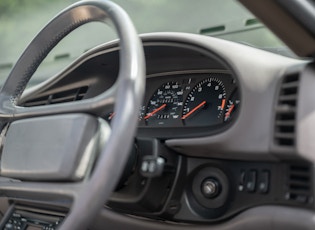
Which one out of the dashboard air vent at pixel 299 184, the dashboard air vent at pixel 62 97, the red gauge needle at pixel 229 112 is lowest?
the dashboard air vent at pixel 299 184

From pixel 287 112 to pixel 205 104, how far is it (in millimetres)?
435

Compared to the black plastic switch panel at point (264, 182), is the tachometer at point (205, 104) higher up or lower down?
higher up

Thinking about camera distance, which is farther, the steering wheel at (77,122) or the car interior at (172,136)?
the car interior at (172,136)

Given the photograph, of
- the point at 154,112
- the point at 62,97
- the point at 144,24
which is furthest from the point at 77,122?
the point at 144,24

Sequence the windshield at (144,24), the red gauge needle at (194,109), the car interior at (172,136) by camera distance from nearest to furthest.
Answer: the car interior at (172,136)
the red gauge needle at (194,109)
the windshield at (144,24)

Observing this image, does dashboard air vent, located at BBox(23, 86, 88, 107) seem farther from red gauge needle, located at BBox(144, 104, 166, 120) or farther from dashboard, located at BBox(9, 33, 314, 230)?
red gauge needle, located at BBox(144, 104, 166, 120)

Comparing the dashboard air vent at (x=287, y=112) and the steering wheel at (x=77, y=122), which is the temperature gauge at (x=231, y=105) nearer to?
the dashboard air vent at (x=287, y=112)

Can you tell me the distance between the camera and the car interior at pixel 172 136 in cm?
113

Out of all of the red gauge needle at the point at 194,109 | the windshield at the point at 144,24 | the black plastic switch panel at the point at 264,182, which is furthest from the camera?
the windshield at the point at 144,24

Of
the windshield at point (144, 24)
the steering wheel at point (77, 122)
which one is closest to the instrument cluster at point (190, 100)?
the windshield at point (144, 24)

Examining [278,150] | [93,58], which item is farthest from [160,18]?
[278,150]

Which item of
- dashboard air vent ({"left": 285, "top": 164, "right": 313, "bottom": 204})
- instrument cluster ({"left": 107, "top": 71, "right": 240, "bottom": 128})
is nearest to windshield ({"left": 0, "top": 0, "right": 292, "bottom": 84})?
instrument cluster ({"left": 107, "top": 71, "right": 240, "bottom": 128})

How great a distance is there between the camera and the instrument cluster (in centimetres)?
162

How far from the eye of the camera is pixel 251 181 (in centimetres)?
143
